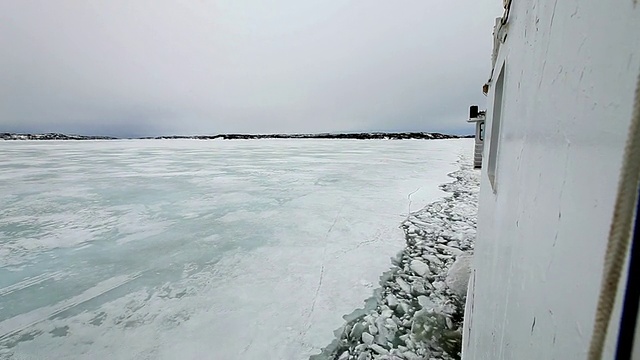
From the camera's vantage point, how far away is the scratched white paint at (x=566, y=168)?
32 cm

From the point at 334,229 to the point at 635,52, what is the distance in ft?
13.9

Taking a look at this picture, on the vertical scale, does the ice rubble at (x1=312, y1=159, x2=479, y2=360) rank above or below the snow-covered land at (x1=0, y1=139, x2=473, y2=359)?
below

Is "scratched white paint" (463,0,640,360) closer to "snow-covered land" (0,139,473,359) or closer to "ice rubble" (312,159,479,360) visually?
"ice rubble" (312,159,479,360)

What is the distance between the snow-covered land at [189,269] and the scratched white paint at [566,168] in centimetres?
178

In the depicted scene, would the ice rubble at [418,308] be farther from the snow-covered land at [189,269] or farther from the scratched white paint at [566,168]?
the scratched white paint at [566,168]

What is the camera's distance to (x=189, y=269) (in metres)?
3.13

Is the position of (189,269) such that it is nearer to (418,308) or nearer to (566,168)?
(418,308)

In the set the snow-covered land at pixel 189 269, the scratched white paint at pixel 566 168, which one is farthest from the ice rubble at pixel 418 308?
the scratched white paint at pixel 566 168

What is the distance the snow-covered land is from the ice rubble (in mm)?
74

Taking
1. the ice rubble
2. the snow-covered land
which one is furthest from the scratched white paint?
the snow-covered land

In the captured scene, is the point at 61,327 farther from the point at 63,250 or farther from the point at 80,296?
the point at 63,250

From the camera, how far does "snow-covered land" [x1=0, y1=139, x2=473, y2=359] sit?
214 cm

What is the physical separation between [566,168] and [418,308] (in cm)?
240

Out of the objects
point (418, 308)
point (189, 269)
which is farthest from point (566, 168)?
point (189, 269)
